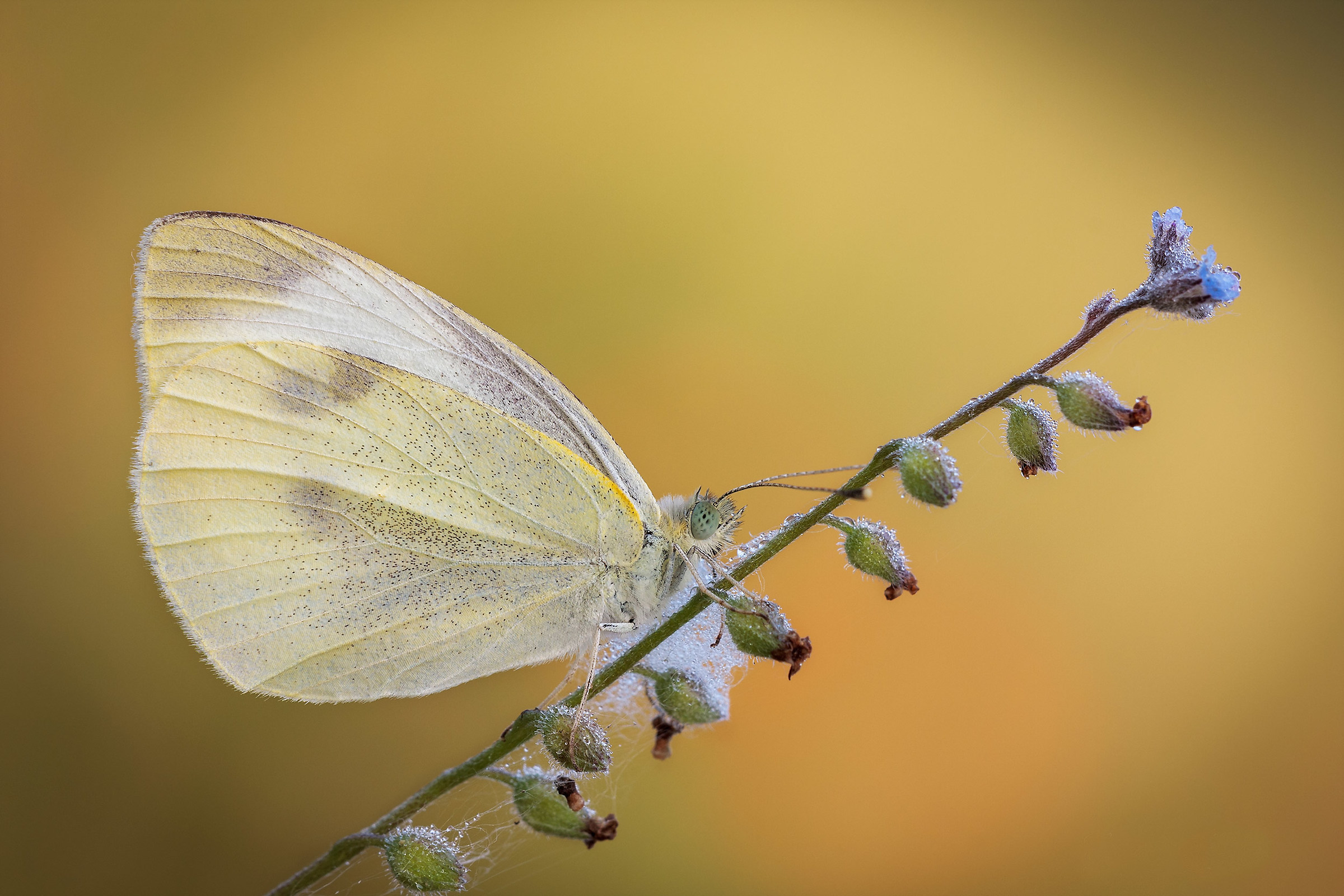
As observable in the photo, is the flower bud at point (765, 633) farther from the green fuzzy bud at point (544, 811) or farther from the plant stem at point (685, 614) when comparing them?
the green fuzzy bud at point (544, 811)

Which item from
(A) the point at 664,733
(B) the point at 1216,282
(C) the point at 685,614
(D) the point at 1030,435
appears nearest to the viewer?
(B) the point at 1216,282

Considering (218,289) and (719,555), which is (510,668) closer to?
(719,555)

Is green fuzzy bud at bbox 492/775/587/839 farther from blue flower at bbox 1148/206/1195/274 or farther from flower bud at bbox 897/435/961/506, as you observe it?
blue flower at bbox 1148/206/1195/274

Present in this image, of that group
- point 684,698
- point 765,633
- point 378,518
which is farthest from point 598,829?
point 378,518

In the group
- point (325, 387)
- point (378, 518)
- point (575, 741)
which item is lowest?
point (575, 741)

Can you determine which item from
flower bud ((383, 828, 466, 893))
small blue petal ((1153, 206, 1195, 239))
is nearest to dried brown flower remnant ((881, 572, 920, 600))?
small blue petal ((1153, 206, 1195, 239))

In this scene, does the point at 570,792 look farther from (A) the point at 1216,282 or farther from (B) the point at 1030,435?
(A) the point at 1216,282

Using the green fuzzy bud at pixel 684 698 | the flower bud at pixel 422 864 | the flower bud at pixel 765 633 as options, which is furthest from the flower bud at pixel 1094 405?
the flower bud at pixel 422 864
